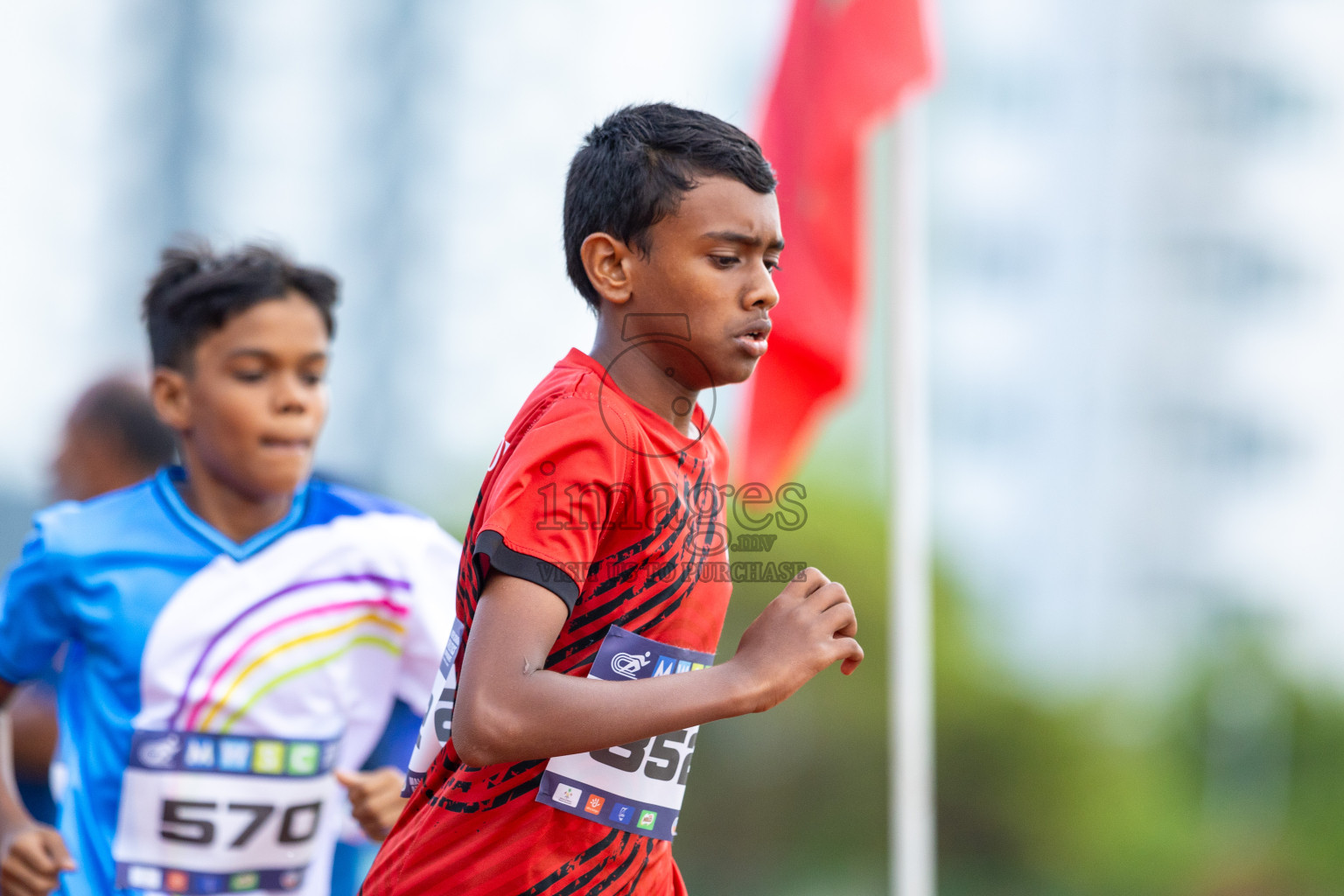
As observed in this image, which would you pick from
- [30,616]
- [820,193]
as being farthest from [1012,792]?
[30,616]

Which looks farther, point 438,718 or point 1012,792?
point 1012,792

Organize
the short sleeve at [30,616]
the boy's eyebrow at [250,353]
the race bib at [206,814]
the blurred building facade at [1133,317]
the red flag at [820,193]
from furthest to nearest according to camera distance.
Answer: the blurred building facade at [1133,317] < the red flag at [820,193] < the boy's eyebrow at [250,353] < the short sleeve at [30,616] < the race bib at [206,814]

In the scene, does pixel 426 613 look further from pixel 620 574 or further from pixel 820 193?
pixel 820 193

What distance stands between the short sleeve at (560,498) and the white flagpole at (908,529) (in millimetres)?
3578

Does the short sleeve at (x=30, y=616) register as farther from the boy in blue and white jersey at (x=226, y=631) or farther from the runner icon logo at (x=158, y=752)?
the runner icon logo at (x=158, y=752)

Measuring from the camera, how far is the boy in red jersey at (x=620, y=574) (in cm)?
152

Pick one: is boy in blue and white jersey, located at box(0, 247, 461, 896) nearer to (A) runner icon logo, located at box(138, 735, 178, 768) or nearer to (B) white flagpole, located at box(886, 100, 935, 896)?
(A) runner icon logo, located at box(138, 735, 178, 768)

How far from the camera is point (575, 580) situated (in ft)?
5.10

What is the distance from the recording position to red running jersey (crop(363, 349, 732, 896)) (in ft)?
5.15

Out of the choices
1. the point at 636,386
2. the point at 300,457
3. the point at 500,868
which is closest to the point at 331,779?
the point at 300,457

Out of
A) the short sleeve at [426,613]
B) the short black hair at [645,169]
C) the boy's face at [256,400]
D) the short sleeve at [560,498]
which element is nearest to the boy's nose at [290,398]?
the boy's face at [256,400]

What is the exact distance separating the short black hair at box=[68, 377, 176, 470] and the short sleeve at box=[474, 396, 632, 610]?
281 cm

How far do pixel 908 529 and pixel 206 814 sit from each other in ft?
9.95

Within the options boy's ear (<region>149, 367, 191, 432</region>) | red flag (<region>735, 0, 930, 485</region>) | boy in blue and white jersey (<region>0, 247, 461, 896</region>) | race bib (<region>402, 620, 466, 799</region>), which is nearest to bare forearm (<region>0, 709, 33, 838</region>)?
boy in blue and white jersey (<region>0, 247, 461, 896</region>)
